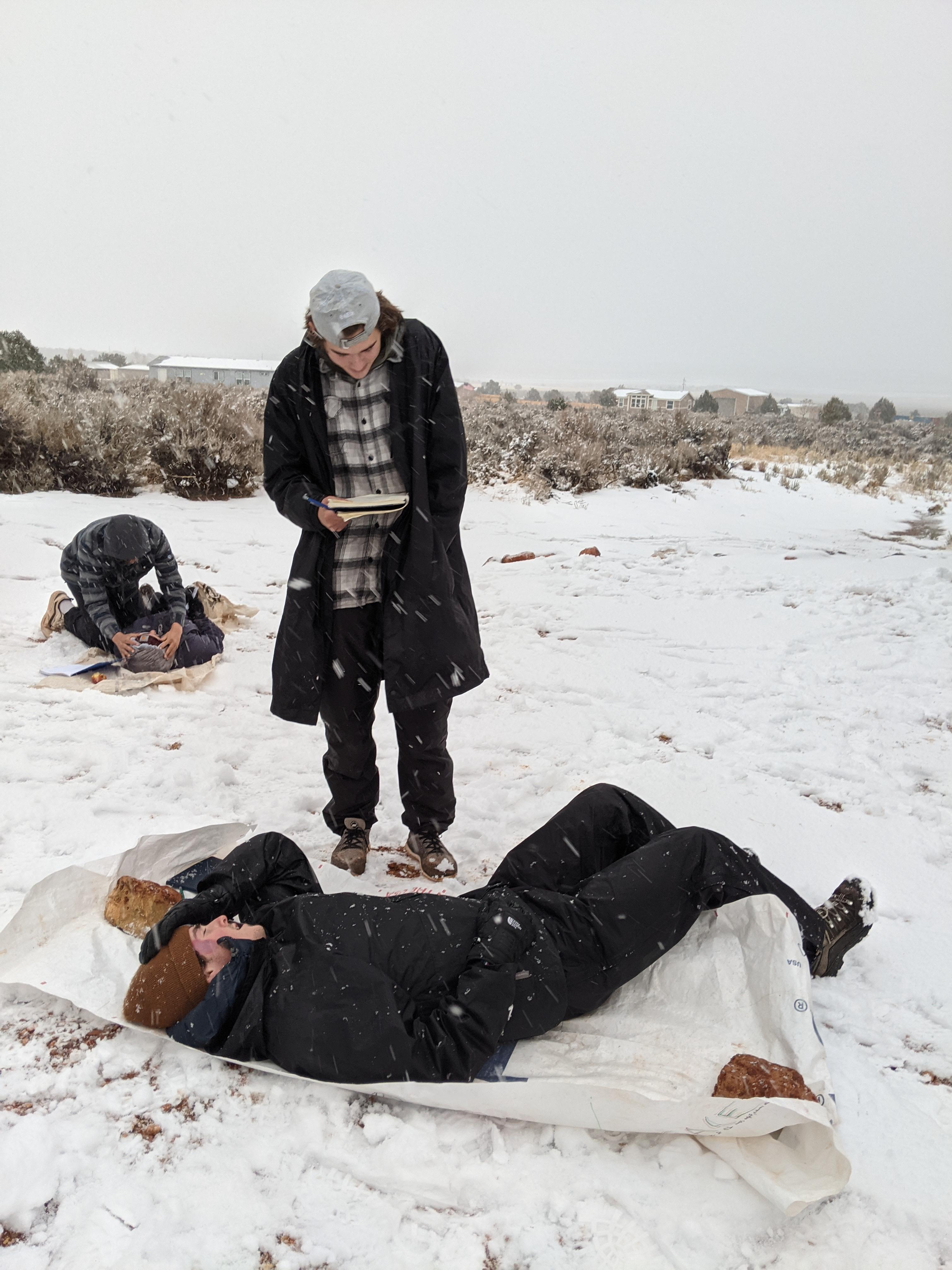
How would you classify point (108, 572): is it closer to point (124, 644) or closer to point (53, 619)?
point (124, 644)

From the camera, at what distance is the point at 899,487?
50.8 ft

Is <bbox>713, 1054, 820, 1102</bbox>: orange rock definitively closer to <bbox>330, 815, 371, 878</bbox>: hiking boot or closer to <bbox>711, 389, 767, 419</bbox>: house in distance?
<bbox>330, 815, 371, 878</bbox>: hiking boot

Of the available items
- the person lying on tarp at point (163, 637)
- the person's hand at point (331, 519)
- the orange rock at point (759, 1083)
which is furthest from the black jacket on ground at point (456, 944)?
the person lying on tarp at point (163, 637)

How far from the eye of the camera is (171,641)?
4.45 m

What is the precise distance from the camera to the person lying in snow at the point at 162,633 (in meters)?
4.34

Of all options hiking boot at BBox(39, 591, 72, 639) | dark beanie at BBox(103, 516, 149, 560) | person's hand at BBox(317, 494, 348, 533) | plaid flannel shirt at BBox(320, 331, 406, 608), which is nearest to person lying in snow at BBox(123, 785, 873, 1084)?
plaid flannel shirt at BBox(320, 331, 406, 608)

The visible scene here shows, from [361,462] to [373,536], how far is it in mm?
250

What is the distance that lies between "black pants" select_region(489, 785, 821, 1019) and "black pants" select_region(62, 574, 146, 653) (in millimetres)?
3301

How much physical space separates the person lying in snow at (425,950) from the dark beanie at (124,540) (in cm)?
257

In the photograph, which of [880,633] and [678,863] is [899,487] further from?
[678,863]

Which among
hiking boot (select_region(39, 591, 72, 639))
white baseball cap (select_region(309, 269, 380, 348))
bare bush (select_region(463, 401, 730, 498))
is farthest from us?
bare bush (select_region(463, 401, 730, 498))

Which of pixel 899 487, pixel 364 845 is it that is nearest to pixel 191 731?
pixel 364 845

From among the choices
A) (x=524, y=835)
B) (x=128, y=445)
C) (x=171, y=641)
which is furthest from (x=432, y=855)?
(x=128, y=445)

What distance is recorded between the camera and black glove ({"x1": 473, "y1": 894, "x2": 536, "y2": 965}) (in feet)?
6.40
